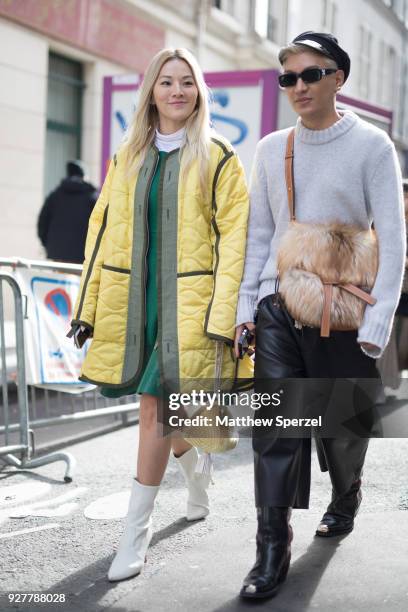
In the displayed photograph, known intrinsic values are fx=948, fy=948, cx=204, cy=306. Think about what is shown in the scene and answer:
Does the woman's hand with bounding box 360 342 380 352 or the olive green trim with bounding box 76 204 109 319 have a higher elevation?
the olive green trim with bounding box 76 204 109 319

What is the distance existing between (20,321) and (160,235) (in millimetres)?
2385

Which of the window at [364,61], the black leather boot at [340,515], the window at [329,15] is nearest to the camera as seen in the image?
the black leather boot at [340,515]

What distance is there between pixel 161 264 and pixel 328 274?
664 millimetres

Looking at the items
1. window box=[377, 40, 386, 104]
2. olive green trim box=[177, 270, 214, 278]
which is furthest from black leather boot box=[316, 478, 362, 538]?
window box=[377, 40, 386, 104]

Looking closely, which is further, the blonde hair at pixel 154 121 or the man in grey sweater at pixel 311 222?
the blonde hair at pixel 154 121

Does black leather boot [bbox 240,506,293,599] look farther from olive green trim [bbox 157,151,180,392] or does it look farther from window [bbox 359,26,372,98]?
window [bbox 359,26,372,98]

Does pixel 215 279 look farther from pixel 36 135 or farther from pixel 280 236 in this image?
pixel 36 135

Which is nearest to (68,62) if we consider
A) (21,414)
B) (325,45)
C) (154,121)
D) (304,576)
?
(21,414)

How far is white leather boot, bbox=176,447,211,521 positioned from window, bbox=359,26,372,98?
28.3 m

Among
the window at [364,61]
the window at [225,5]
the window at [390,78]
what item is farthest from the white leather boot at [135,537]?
the window at [390,78]

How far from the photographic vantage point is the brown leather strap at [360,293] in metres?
3.41

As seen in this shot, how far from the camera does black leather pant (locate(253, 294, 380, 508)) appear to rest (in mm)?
3445

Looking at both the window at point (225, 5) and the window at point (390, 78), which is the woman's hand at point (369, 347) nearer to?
the window at point (225, 5)

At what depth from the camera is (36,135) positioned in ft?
43.9
